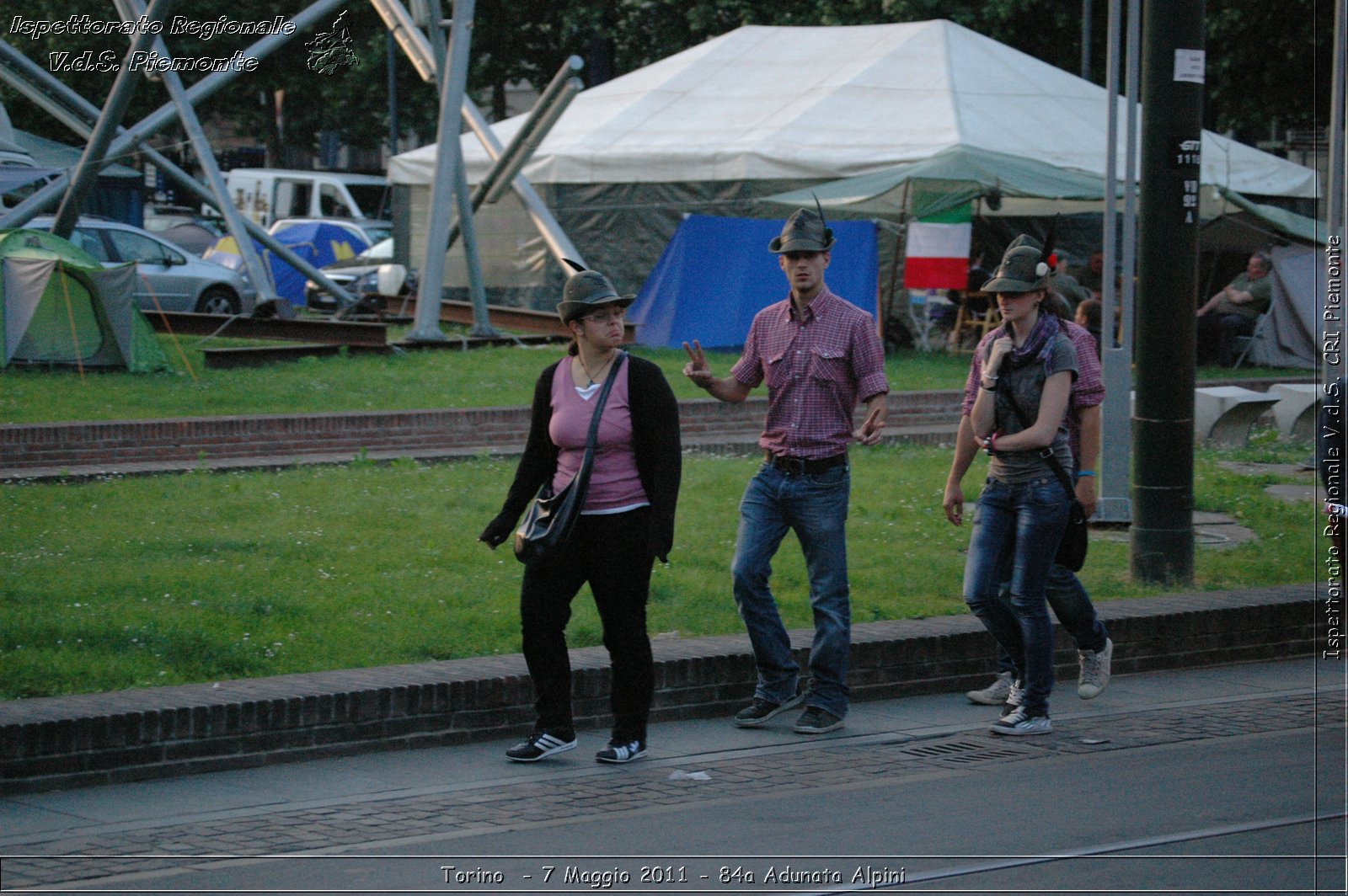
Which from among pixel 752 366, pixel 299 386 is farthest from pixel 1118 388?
pixel 299 386

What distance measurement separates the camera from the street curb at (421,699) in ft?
20.0

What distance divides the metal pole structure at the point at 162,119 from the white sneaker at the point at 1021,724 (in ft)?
49.3

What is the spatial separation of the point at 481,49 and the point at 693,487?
30573mm

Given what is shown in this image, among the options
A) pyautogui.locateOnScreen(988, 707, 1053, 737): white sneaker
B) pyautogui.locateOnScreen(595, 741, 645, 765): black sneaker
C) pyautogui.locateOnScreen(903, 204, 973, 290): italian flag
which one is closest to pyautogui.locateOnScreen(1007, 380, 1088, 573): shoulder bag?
pyautogui.locateOnScreen(988, 707, 1053, 737): white sneaker

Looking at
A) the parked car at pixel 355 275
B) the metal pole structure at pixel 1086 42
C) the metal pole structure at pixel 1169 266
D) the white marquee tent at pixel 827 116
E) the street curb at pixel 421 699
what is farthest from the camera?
the metal pole structure at pixel 1086 42

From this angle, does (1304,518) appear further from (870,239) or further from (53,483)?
(870,239)

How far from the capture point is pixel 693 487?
1241cm

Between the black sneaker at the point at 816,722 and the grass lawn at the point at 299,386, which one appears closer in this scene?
the black sneaker at the point at 816,722

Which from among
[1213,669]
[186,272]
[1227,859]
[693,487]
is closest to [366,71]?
[186,272]

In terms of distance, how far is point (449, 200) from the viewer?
20641 mm

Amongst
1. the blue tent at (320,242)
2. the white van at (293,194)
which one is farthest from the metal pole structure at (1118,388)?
the white van at (293,194)

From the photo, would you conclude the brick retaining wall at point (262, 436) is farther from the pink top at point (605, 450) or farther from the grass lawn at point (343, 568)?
the pink top at point (605, 450)

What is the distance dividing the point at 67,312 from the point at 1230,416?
470 inches

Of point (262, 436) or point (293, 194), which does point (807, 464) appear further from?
point (293, 194)
